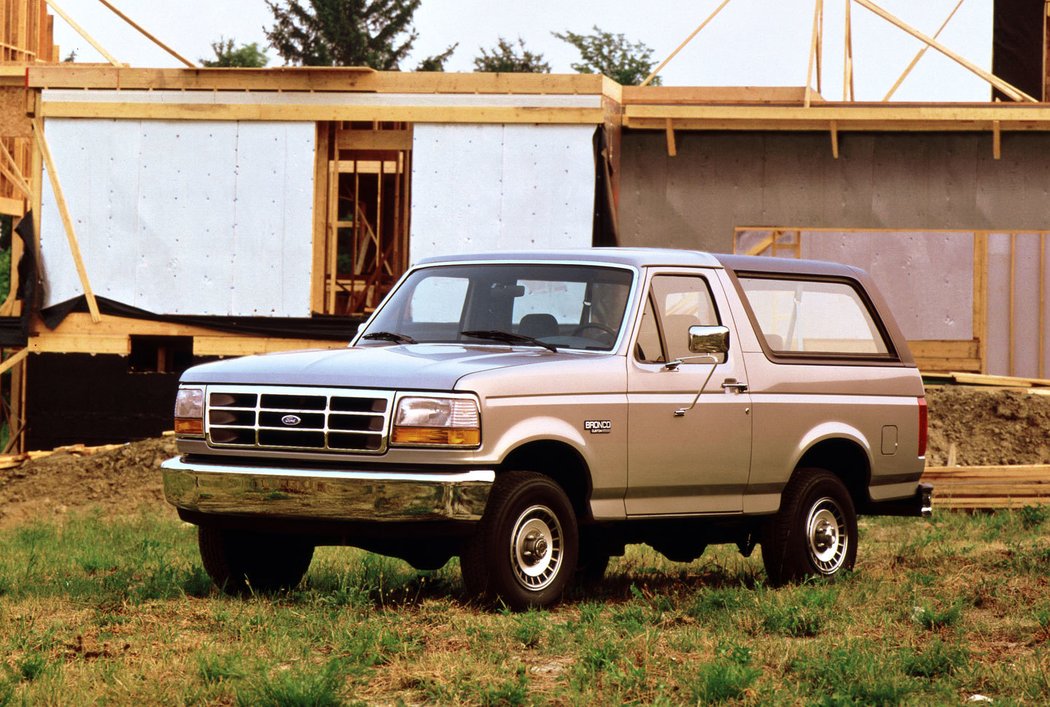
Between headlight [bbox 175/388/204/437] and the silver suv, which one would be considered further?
headlight [bbox 175/388/204/437]

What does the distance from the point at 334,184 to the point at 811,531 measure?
1344 cm

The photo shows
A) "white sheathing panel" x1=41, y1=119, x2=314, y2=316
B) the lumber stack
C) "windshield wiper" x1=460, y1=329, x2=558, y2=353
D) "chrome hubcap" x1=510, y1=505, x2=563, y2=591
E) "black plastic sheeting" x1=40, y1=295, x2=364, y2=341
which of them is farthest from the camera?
"white sheathing panel" x1=41, y1=119, x2=314, y2=316

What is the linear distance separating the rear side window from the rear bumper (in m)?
0.96

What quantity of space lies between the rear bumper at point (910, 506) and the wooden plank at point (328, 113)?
1119cm

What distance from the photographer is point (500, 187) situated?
2155 cm

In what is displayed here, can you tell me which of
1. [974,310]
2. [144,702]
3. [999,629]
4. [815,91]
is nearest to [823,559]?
[999,629]

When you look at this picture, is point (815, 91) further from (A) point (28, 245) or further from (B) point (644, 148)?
(A) point (28, 245)

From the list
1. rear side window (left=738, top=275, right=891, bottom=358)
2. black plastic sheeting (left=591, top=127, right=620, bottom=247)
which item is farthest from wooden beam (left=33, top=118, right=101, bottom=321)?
rear side window (left=738, top=275, right=891, bottom=358)

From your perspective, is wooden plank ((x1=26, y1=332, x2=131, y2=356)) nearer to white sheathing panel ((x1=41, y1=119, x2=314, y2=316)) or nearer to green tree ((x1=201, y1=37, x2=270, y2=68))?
white sheathing panel ((x1=41, y1=119, x2=314, y2=316))

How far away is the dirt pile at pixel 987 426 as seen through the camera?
2117 cm

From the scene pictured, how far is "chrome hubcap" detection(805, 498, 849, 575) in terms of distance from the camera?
33.0 feet

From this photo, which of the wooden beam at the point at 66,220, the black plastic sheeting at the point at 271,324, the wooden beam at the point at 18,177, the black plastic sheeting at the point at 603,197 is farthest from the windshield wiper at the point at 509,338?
the wooden beam at the point at 18,177

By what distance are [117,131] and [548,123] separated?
5.97 metres

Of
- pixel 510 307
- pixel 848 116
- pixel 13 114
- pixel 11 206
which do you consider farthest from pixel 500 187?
pixel 510 307
